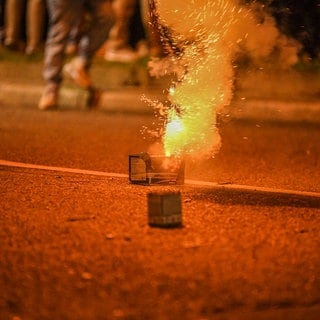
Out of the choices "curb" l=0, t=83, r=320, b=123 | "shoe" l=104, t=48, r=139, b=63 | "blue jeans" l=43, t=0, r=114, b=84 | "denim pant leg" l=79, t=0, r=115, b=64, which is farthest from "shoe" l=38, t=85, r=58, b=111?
"shoe" l=104, t=48, r=139, b=63

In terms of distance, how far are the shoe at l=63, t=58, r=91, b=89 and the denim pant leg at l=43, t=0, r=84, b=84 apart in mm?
313

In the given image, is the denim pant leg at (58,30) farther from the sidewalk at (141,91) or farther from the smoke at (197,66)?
the smoke at (197,66)

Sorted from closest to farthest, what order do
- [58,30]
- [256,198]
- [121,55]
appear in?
[256,198] < [58,30] < [121,55]

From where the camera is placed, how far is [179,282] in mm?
5371

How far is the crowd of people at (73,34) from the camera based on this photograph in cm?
1337

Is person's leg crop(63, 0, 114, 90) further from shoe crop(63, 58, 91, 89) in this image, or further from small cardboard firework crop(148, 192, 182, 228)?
small cardboard firework crop(148, 192, 182, 228)

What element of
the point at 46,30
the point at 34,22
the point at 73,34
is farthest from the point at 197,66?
the point at 46,30

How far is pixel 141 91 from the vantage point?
14.1m

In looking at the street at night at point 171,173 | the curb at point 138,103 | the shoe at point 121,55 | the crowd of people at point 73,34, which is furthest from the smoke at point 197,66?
the shoe at point 121,55

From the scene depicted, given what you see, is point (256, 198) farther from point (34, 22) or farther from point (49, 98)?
point (34, 22)

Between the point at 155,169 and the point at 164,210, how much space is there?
1.51 meters

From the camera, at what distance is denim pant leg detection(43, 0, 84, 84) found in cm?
1316

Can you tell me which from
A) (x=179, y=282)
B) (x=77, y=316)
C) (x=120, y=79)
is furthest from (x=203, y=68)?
(x=120, y=79)

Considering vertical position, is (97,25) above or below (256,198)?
above
